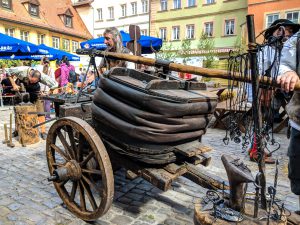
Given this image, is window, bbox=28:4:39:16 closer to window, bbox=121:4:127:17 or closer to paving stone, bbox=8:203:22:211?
window, bbox=121:4:127:17

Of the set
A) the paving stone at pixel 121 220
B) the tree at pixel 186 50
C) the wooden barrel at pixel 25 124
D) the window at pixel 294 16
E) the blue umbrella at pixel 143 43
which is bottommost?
the paving stone at pixel 121 220

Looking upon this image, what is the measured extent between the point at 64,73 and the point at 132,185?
7.79 meters

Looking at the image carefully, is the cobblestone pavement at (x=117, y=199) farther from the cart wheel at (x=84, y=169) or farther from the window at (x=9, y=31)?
the window at (x=9, y=31)

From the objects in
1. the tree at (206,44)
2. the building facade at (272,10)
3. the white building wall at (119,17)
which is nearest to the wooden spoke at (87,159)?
the tree at (206,44)

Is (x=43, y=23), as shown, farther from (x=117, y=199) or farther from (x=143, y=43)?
(x=117, y=199)

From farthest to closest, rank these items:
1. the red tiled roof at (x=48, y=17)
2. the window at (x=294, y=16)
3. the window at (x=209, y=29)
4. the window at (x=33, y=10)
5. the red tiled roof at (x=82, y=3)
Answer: the red tiled roof at (x=82, y=3) < the window at (x=209, y=29) < the window at (x=33, y=10) < the red tiled roof at (x=48, y=17) < the window at (x=294, y=16)

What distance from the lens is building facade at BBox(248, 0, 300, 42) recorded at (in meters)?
23.8

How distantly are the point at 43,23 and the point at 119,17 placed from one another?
34.8 feet

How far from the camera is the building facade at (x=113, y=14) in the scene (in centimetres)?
3434

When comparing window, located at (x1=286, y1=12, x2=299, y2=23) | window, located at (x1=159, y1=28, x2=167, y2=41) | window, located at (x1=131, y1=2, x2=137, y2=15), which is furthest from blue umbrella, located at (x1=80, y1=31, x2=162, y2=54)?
window, located at (x1=131, y1=2, x2=137, y2=15)

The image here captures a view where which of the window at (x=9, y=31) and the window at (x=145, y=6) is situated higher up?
the window at (x=145, y=6)

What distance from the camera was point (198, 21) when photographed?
101 feet

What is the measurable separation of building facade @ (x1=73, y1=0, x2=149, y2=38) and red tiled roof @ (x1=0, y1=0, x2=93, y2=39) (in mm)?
2637

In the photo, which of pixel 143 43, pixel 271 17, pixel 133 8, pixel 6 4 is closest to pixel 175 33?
pixel 133 8
